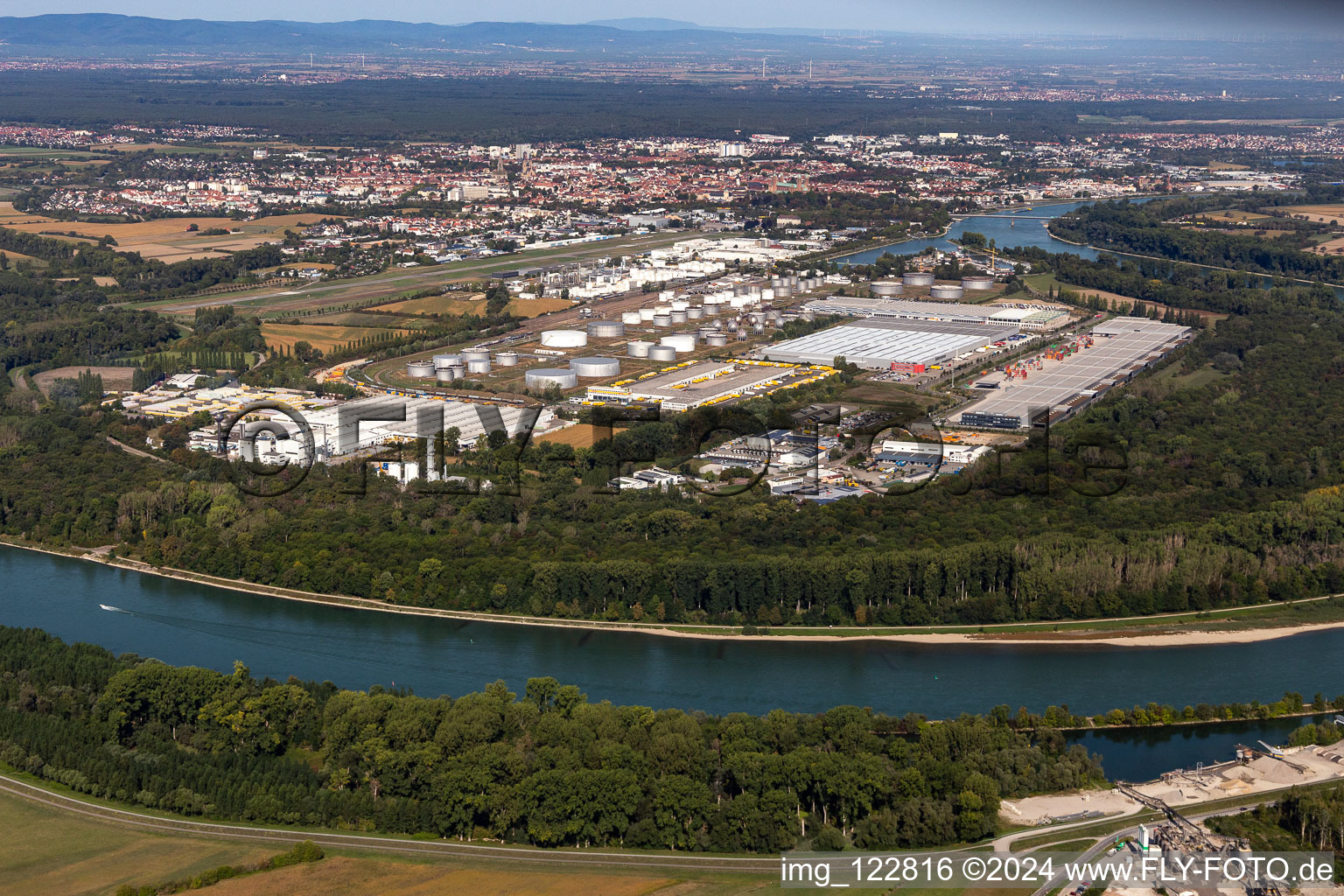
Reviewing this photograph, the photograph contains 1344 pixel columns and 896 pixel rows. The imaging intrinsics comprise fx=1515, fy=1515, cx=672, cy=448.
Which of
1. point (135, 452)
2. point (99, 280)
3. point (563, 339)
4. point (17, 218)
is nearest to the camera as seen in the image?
point (135, 452)

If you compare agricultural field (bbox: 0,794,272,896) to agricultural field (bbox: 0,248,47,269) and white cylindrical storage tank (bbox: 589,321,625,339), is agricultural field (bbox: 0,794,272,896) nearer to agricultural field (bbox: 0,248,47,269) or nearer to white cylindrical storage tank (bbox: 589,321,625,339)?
white cylindrical storage tank (bbox: 589,321,625,339)

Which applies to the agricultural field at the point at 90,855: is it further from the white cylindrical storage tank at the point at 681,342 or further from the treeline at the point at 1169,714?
the white cylindrical storage tank at the point at 681,342

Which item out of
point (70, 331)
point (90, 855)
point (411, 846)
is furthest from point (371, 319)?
point (411, 846)

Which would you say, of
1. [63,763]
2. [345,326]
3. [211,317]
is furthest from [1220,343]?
[63,763]

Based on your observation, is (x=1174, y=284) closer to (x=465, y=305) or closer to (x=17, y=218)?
(x=465, y=305)

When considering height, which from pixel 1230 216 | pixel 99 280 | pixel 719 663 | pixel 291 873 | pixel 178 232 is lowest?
pixel 719 663

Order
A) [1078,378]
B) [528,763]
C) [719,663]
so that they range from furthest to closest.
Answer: [1078,378], [719,663], [528,763]
